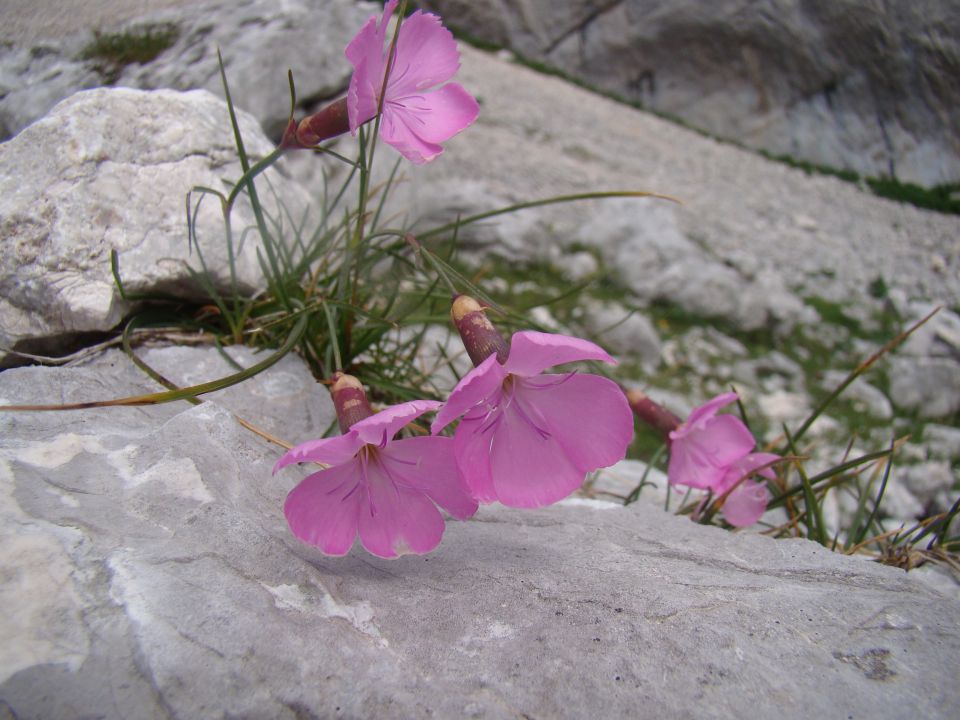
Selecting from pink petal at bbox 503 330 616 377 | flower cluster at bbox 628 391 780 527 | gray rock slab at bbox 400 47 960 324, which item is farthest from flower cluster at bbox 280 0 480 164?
gray rock slab at bbox 400 47 960 324

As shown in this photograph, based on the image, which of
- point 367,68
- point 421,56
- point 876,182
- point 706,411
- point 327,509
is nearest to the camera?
point 327,509

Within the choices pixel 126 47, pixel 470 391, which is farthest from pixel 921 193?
pixel 470 391

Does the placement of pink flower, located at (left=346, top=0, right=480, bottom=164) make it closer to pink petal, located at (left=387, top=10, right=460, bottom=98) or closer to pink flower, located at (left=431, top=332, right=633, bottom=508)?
pink petal, located at (left=387, top=10, right=460, bottom=98)

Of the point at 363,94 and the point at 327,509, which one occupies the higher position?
the point at 363,94

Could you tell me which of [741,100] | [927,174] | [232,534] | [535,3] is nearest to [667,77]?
[741,100]

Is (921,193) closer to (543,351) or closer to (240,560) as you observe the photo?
(543,351)

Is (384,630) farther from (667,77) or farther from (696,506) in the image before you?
(667,77)
